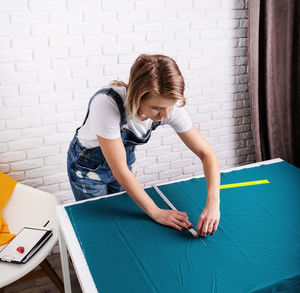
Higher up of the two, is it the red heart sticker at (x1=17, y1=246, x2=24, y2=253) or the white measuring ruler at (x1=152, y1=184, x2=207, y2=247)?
the white measuring ruler at (x1=152, y1=184, x2=207, y2=247)

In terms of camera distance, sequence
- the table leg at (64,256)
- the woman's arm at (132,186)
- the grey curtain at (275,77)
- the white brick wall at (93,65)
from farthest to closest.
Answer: the grey curtain at (275,77) → the white brick wall at (93,65) → the table leg at (64,256) → the woman's arm at (132,186)

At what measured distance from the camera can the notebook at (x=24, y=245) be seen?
1.61m

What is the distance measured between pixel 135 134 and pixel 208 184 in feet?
1.31

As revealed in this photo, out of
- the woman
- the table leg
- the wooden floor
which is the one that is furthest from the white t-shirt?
the wooden floor

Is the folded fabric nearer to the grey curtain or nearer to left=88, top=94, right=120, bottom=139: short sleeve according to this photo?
left=88, top=94, right=120, bottom=139: short sleeve

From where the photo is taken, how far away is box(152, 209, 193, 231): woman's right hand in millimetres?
1328

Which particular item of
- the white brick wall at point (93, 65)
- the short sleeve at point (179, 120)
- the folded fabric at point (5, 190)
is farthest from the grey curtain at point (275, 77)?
the folded fabric at point (5, 190)

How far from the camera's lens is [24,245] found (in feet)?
5.52

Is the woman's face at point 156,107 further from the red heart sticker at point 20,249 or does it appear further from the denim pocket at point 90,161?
the red heart sticker at point 20,249

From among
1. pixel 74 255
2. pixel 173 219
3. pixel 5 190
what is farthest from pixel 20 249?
pixel 173 219

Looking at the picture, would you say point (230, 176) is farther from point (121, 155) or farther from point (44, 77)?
point (44, 77)

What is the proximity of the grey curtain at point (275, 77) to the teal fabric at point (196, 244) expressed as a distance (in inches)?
43.1

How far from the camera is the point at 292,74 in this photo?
2613mm

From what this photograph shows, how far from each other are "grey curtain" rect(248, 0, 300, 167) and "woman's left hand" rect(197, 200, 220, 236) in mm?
1441
